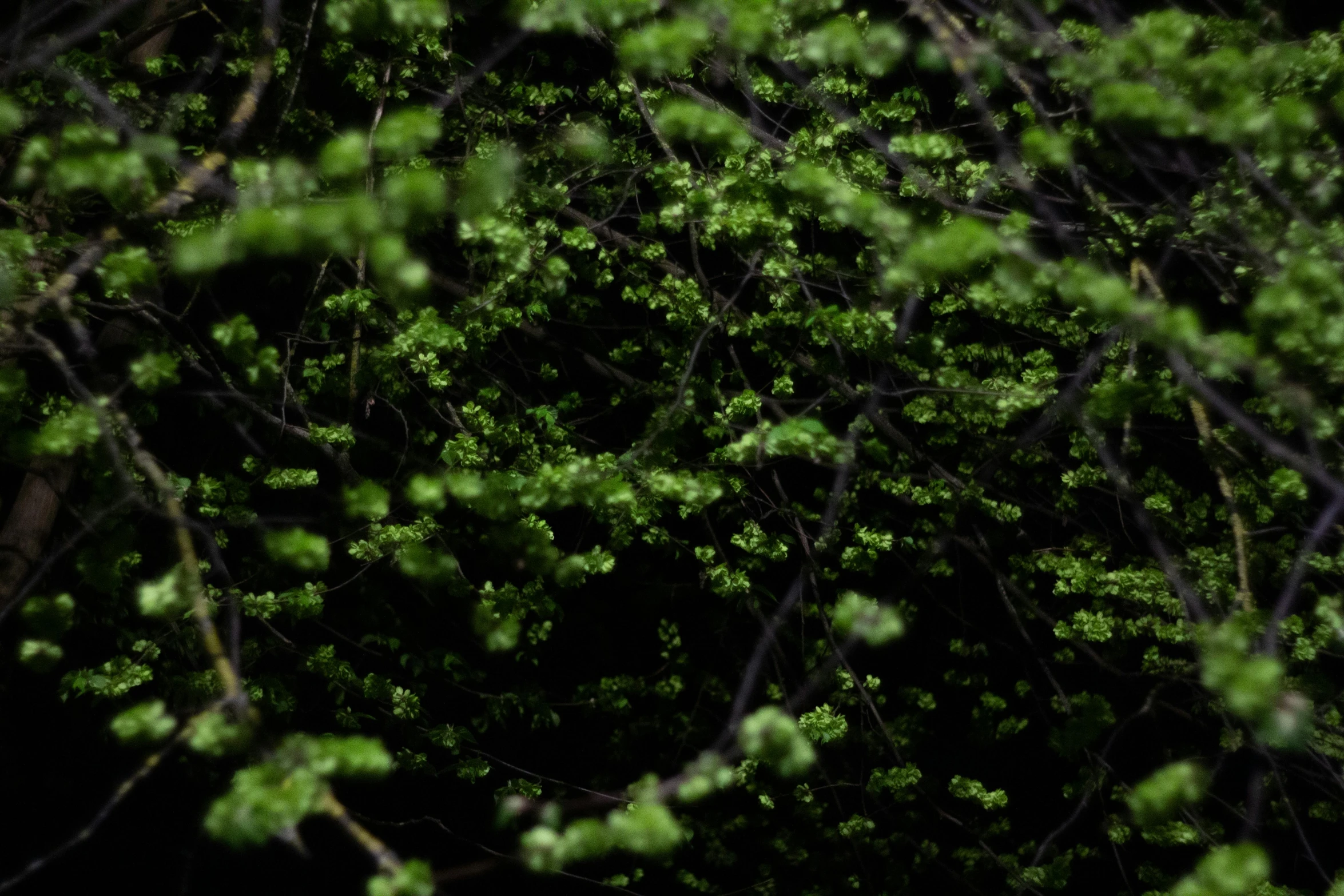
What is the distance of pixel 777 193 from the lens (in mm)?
2756

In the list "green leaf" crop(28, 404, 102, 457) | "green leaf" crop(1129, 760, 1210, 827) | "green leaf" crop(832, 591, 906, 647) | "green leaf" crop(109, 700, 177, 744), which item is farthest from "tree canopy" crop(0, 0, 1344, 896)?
"green leaf" crop(832, 591, 906, 647)

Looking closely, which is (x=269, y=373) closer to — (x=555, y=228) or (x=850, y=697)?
(x=555, y=228)

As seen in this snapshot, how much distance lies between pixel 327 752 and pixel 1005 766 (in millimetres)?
3111

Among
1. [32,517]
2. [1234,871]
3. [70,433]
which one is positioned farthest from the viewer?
[32,517]

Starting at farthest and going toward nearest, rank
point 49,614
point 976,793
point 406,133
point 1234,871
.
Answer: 1. point 976,793
2. point 49,614
3. point 406,133
4. point 1234,871

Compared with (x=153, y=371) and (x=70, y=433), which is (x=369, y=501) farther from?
→ (x=70, y=433)

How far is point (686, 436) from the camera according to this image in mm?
3336

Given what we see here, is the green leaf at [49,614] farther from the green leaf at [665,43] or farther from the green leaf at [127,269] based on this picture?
the green leaf at [665,43]

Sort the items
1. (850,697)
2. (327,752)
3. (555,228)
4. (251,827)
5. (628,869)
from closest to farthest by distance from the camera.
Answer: (251,827) < (327,752) < (555,228) < (850,697) < (628,869)

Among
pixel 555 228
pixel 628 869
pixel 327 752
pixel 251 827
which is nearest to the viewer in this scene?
pixel 251 827

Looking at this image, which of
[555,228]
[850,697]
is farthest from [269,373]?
[850,697]

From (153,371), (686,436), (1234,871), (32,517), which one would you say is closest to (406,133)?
(153,371)

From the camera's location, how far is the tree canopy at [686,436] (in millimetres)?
2080

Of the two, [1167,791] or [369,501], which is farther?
[369,501]
